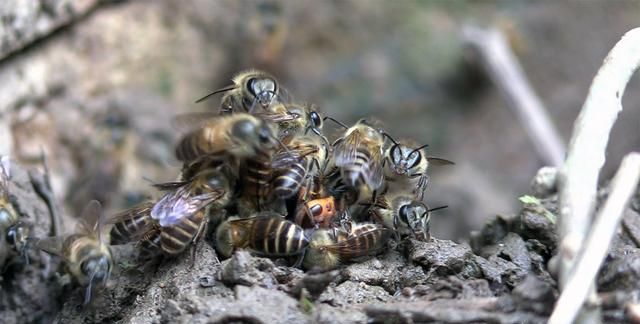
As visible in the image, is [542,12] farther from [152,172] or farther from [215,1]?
[152,172]

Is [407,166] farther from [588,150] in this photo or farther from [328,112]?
[328,112]

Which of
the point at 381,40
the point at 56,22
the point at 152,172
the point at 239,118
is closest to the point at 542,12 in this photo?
the point at 381,40

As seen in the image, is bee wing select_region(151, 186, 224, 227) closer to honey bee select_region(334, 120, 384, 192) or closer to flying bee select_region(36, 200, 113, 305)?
flying bee select_region(36, 200, 113, 305)

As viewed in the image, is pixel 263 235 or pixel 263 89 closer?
pixel 263 235

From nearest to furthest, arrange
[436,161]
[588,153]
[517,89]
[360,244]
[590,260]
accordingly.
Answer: [590,260] < [588,153] < [360,244] < [436,161] < [517,89]

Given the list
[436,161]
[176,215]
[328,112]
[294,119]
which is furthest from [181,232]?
[328,112]

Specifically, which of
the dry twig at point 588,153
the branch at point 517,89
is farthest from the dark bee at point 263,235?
the branch at point 517,89

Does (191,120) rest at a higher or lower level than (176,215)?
higher
